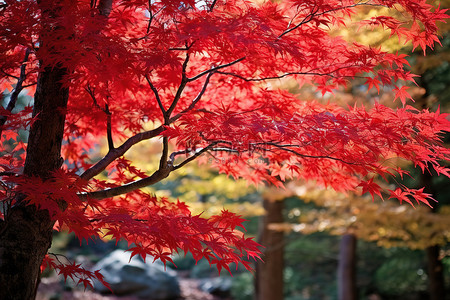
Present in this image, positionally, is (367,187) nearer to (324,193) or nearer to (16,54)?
(16,54)

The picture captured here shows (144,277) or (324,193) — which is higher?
(324,193)

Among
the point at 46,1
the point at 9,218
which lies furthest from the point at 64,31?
the point at 9,218

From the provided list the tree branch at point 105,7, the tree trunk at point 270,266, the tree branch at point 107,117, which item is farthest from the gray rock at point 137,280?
the tree branch at point 105,7

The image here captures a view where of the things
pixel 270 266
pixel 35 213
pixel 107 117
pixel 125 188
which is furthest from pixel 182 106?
pixel 270 266

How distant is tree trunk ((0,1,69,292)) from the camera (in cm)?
248

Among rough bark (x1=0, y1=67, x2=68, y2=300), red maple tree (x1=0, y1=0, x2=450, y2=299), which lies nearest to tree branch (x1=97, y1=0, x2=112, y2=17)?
red maple tree (x1=0, y1=0, x2=450, y2=299)

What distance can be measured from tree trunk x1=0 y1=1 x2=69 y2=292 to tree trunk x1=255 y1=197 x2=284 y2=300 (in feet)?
15.4

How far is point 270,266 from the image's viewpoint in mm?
7188

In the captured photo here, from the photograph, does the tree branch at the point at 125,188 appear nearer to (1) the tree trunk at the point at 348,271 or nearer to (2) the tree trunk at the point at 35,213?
(2) the tree trunk at the point at 35,213

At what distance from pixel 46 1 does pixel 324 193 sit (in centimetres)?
525

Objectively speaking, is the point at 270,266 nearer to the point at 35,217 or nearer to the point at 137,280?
the point at 137,280

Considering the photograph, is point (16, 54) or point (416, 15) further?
point (16, 54)

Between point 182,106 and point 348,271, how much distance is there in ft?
20.1

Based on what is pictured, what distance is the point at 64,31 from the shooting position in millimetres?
2369
